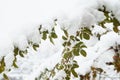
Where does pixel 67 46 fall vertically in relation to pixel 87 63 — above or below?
below

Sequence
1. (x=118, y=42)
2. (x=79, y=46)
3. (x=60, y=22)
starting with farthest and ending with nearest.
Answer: (x=118, y=42) → (x=79, y=46) → (x=60, y=22)

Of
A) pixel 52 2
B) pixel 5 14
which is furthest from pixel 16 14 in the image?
pixel 52 2

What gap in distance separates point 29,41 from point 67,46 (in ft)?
1.22

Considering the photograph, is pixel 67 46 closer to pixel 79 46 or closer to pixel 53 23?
pixel 79 46

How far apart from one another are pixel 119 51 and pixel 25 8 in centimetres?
127

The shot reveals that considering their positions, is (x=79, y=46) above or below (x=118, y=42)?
below

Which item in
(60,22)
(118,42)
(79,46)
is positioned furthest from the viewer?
(118,42)

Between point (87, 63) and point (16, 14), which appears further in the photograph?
point (87, 63)

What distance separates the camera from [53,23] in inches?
91.0

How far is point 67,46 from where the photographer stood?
2613 millimetres

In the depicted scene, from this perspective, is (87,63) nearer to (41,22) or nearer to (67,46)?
(67,46)

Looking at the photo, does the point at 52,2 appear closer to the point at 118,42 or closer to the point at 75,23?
the point at 75,23

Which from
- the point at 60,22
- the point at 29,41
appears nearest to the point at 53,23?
the point at 60,22

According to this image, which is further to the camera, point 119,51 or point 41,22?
point 119,51
